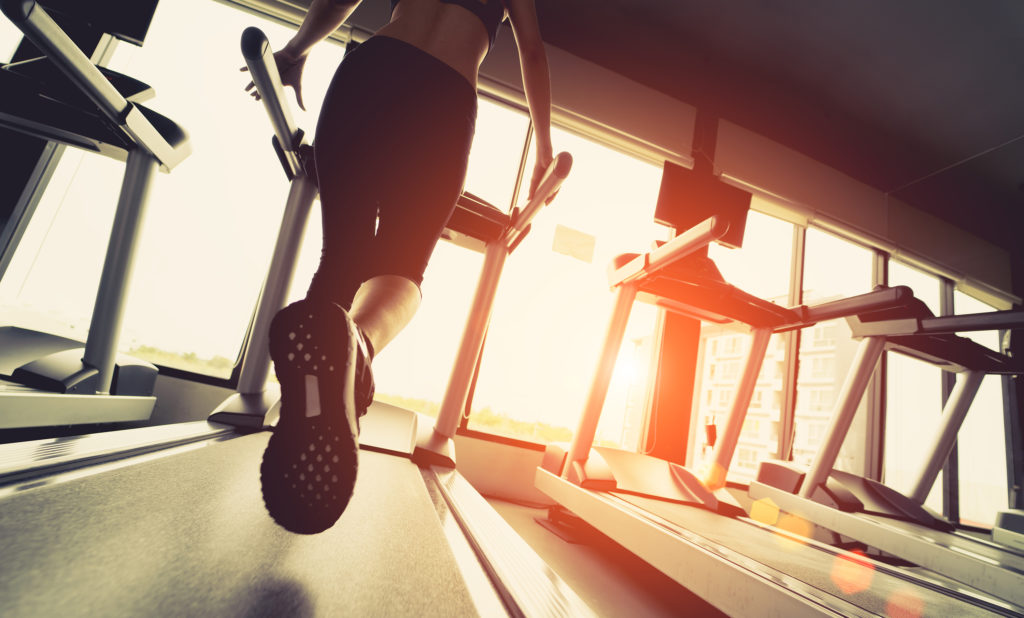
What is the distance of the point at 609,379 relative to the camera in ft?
6.80

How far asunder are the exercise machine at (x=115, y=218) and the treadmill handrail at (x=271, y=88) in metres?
0.38

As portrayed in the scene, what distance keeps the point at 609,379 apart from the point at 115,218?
2.01 m

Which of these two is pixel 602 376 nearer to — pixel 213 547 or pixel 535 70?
pixel 535 70

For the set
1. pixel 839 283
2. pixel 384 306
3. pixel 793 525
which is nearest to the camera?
pixel 384 306

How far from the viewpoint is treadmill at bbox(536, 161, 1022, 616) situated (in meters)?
0.97

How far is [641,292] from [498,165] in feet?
5.04

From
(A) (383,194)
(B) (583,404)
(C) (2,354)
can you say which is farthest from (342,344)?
(B) (583,404)

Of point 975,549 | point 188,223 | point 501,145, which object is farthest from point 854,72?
point 188,223

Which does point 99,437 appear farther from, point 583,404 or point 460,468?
point 460,468

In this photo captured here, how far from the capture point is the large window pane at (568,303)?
247 cm

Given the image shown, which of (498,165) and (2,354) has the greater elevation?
(498,165)

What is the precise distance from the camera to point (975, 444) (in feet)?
12.4

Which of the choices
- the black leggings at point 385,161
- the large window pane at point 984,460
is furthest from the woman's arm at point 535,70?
the large window pane at point 984,460

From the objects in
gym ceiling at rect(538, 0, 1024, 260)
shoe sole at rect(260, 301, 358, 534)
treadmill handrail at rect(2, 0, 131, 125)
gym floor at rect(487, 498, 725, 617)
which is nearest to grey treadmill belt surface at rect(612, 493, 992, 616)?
gym floor at rect(487, 498, 725, 617)
